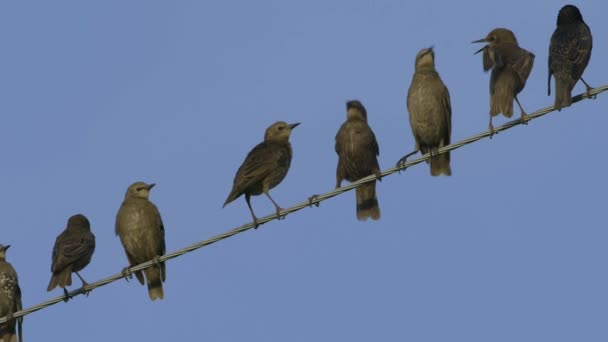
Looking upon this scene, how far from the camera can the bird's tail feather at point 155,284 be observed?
17672 millimetres

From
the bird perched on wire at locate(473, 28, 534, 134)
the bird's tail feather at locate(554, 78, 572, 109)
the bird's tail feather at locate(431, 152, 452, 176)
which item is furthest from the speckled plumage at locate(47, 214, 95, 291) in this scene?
the bird's tail feather at locate(554, 78, 572, 109)

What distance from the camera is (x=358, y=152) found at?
60.6 feet

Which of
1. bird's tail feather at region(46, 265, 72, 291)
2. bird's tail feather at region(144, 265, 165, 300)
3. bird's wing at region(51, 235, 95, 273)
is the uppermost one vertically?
bird's wing at region(51, 235, 95, 273)

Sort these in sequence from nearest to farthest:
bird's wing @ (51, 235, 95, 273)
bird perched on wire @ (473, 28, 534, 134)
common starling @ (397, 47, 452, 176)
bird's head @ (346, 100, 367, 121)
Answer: bird perched on wire @ (473, 28, 534, 134), common starling @ (397, 47, 452, 176), bird's wing @ (51, 235, 95, 273), bird's head @ (346, 100, 367, 121)

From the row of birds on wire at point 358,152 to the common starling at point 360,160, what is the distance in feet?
0.04

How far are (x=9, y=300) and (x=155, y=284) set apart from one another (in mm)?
2518

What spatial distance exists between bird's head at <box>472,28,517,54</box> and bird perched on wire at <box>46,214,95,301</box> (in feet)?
19.3

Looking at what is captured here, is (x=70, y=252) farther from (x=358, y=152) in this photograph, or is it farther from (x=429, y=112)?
(x=429, y=112)

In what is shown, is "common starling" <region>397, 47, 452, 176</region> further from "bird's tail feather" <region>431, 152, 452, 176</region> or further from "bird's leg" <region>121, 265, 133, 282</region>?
"bird's leg" <region>121, 265, 133, 282</region>

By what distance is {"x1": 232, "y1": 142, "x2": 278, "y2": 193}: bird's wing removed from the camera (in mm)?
17656

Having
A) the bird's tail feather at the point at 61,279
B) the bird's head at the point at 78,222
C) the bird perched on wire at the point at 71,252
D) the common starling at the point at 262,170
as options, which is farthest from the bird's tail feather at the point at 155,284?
the bird's head at the point at 78,222

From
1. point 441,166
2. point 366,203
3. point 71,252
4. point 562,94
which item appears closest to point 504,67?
point 441,166

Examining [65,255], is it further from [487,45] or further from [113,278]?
[487,45]

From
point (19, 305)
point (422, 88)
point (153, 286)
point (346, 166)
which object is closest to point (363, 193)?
point (346, 166)
